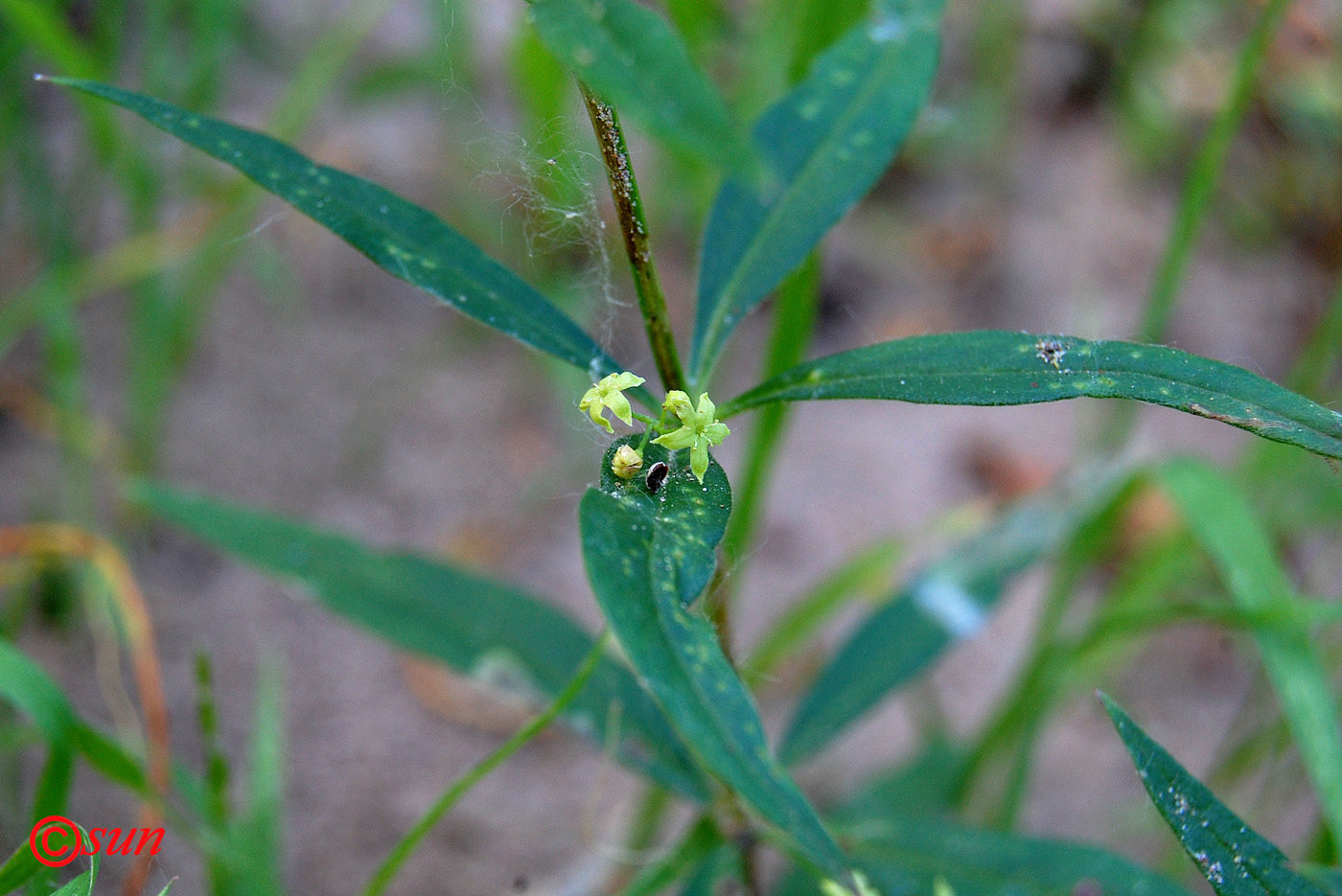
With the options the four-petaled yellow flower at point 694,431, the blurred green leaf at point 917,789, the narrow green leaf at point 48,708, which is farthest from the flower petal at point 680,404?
the blurred green leaf at point 917,789

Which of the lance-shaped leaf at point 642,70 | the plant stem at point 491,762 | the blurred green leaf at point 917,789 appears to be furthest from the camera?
the blurred green leaf at point 917,789

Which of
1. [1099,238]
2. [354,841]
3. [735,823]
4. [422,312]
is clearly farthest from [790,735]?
[1099,238]

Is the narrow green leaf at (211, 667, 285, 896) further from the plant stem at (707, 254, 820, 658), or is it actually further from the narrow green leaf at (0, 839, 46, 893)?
the plant stem at (707, 254, 820, 658)

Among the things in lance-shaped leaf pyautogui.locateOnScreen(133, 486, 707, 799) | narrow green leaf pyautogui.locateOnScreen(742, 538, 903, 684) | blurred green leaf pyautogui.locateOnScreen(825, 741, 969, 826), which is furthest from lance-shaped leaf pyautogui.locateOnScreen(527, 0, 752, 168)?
blurred green leaf pyautogui.locateOnScreen(825, 741, 969, 826)

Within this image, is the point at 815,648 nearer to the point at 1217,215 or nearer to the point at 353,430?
the point at 353,430

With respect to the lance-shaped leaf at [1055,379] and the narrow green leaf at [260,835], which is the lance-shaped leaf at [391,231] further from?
the narrow green leaf at [260,835]

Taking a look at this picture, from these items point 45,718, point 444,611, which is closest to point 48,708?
point 45,718
